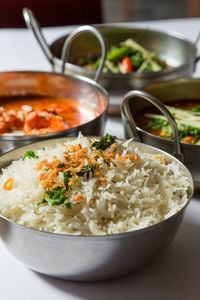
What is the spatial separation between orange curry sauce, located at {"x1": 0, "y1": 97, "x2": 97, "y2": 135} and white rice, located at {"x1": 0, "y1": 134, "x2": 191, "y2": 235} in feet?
1.59

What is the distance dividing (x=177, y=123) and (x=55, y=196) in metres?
0.82

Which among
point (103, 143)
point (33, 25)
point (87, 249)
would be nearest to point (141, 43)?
point (33, 25)

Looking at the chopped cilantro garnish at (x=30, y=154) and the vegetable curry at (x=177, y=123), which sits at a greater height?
the chopped cilantro garnish at (x=30, y=154)

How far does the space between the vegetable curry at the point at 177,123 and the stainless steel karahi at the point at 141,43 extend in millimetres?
177

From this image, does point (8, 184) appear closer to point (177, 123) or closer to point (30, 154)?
point (30, 154)

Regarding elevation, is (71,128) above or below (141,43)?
above

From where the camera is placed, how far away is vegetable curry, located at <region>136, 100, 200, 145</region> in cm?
173

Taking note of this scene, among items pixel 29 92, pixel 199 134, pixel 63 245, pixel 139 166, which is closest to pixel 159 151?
pixel 139 166

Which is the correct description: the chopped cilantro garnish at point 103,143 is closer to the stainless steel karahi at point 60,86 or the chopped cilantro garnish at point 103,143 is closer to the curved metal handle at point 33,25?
the stainless steel karahi at point 60,86

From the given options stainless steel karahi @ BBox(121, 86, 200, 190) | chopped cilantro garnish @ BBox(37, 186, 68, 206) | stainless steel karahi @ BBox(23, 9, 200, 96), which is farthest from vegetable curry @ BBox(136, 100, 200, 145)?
chopped cilantro garnish @ BBox(37, 186, 68, 206)

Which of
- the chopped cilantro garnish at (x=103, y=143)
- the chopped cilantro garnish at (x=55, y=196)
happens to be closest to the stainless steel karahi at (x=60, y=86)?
the chopped cilantro garnish at (x=103, y=143)

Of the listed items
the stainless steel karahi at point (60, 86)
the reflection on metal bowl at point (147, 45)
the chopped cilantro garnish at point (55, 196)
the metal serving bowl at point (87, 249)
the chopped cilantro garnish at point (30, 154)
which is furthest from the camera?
the reflection on metal bowl at point (147, 45)

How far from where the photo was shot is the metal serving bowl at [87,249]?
3.32 feet

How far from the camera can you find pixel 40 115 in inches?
71.7
